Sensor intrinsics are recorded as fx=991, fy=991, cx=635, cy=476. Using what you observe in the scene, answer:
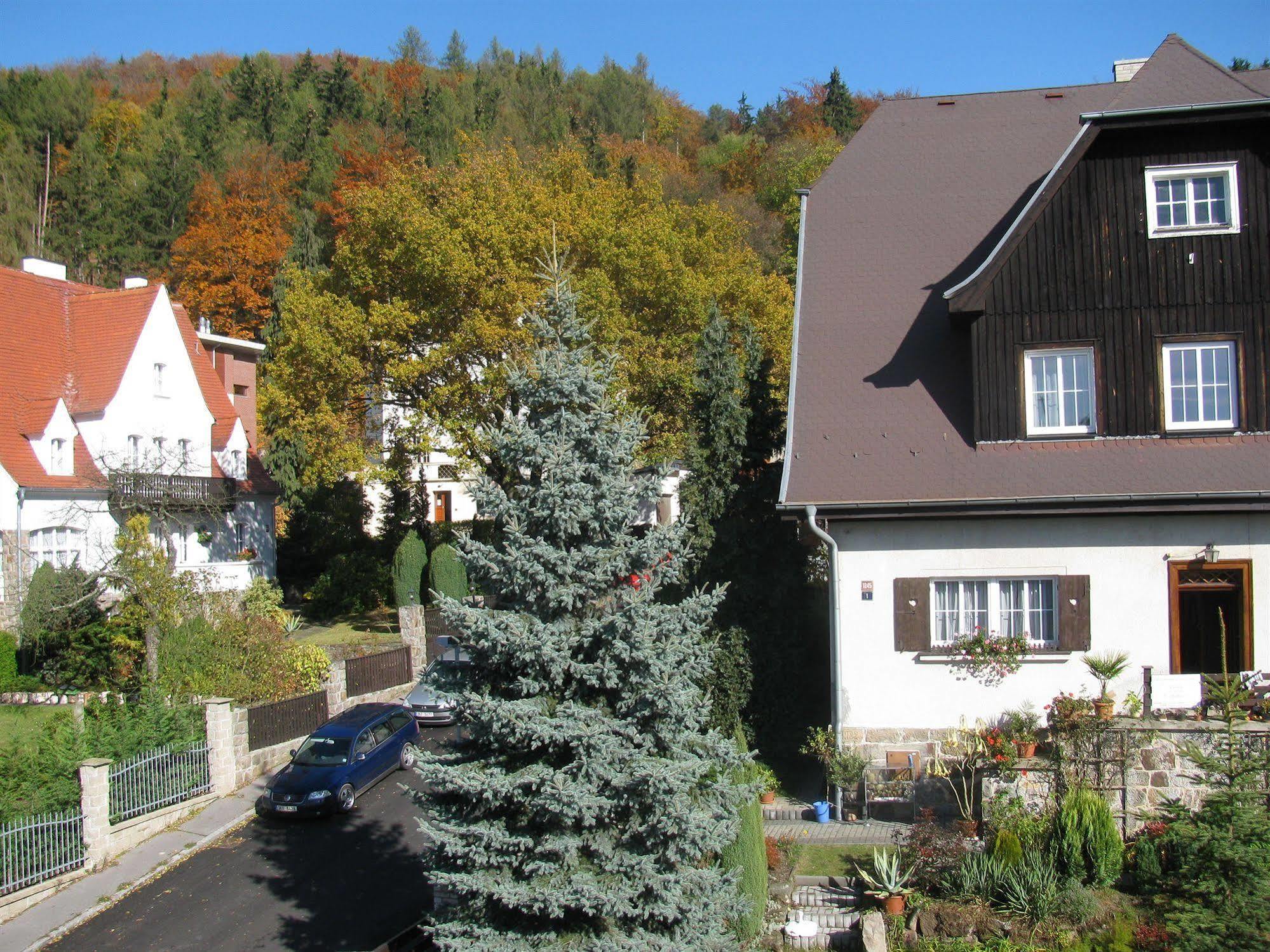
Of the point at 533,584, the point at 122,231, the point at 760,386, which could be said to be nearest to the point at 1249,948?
the point at 533,584

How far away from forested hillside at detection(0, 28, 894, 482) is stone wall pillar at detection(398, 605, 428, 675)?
4259 millimetres

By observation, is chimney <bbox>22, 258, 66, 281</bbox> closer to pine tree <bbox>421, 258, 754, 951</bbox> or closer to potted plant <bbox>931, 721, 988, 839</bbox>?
pine tree <bbox>421, 258, 754, 951</bbox>

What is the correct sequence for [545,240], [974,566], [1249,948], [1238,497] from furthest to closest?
1. [545,240]
2. [974,566]
3. [1238,497]
4. [1249,948]

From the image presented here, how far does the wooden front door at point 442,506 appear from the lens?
45344 mm

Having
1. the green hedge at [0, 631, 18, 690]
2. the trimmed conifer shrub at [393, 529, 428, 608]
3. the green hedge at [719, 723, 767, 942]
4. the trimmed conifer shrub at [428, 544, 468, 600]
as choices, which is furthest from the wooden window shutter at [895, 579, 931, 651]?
the green hedge at [0, 631, 18, 690]

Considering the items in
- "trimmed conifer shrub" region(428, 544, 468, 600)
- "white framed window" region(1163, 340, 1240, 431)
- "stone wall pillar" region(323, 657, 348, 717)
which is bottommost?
"stone wall pillar" region(323, 657, 348, 717)

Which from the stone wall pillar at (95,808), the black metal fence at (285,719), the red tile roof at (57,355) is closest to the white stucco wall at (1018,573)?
the stone wall pillar at (95,808)

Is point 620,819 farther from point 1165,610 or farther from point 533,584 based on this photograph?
point 1165,610

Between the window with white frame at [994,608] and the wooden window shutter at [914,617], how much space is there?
0.10m

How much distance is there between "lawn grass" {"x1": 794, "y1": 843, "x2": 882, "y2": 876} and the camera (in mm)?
12328

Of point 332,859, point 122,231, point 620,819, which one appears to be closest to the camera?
point 620,819

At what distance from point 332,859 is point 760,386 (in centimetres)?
1024

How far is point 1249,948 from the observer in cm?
938

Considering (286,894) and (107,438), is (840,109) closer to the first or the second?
(107,438)
